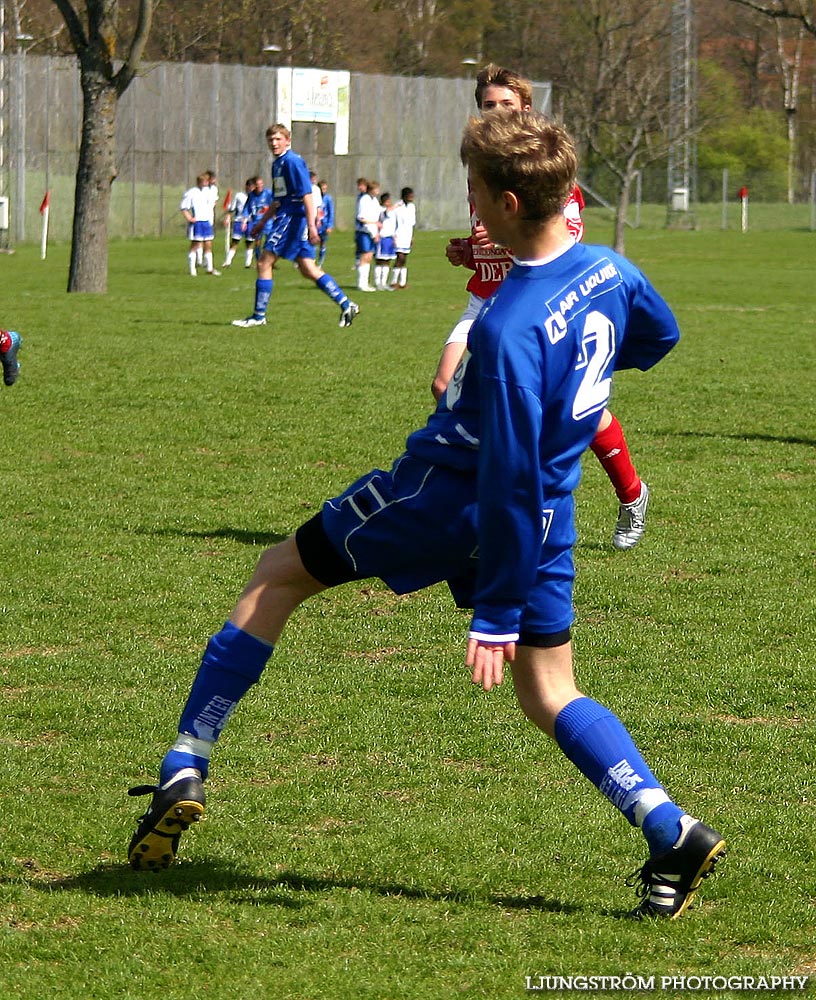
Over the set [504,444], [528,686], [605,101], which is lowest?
[528,686]

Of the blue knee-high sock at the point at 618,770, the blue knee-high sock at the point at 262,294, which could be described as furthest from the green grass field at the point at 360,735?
the blue knee-high sock at the point at 262,294

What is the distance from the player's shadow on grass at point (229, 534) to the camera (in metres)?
8.38

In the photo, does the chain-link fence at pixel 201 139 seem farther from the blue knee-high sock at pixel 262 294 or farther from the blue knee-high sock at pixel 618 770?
the blue knee-high sock at pixel 618 770

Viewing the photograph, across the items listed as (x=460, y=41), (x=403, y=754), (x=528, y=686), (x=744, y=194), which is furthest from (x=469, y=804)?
(x=460, y=41)

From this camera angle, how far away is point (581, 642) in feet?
21.3

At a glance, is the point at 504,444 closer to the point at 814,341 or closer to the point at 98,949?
the point at 98,949

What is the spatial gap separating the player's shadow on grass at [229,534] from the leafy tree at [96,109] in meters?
16.8

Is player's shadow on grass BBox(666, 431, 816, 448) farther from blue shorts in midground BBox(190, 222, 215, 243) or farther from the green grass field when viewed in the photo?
blue shorts in midground BBox(190, 222, 215, 243)

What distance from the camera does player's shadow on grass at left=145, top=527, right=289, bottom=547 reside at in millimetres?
8375

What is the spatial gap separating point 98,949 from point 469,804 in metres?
1.36

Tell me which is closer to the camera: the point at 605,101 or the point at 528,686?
the point at 528,686

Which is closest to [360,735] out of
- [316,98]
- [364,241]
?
[364,241]

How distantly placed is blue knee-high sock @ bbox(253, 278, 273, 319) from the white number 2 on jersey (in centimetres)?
1635

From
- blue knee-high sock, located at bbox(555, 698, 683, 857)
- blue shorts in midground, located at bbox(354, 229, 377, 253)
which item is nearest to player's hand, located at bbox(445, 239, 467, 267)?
blue knee-high sock, located at bbox(555, 698, 683, 857)
